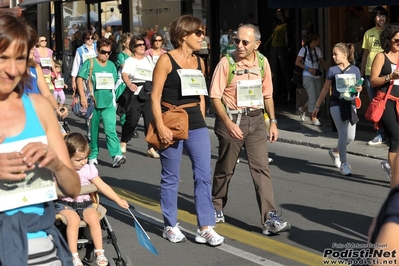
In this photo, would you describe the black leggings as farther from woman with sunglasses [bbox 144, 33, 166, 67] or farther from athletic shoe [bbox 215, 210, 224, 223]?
woman with sunglasses [bbox 144, 33, 166, 67]

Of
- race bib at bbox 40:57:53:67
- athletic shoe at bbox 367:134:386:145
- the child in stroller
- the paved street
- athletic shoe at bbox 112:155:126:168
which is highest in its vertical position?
race bib at bbox 40:57:53:67

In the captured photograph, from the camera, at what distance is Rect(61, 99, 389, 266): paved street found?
20.9ft

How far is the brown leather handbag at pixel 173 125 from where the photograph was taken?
649 centimetres

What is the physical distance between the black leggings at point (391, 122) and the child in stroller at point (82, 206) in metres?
3.77

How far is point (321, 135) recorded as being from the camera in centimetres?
1300

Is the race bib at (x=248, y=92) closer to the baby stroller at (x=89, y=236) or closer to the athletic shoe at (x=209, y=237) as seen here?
the athletic shoe at (x=209, y=237)

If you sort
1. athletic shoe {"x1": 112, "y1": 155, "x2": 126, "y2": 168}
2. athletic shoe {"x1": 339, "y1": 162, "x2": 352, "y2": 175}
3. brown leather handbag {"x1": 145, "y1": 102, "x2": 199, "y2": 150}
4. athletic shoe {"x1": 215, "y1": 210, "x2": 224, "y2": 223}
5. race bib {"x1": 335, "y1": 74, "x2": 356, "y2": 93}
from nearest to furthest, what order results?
brown leather handbag {"x1": 145, "y1": 102, "x2": 199, "y2": 150} → athletic shoe {"x1": 215, "y1": 210, "x2": 224, "y2": 223} → race bib {"x1": 335, "y1": 74, "x2": 356, "y2": 93} → athletic shoe {"x1": 339, "y1": 162, "x2": 352, "y2": 175} → athletic shoe {"x1": 112, "y1": 155, "x2": 126, "y2": 168}

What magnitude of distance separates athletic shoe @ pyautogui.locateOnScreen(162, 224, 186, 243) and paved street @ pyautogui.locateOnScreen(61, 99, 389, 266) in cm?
5

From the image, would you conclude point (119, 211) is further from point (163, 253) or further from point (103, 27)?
point (103, 27)

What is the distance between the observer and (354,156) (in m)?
11.3

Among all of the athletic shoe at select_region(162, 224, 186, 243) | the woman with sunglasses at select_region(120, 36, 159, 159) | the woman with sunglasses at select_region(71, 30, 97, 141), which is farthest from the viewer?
the woman with sunglasses at select_region(71, 30, 97, 141)

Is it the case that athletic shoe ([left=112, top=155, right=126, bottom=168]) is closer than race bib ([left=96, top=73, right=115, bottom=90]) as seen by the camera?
Yes

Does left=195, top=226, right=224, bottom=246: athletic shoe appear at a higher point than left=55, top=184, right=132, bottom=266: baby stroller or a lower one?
lower

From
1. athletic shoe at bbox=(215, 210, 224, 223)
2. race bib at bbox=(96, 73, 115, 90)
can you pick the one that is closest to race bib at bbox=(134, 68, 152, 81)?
race bib at bbox=(96, 73, 115, 90)
